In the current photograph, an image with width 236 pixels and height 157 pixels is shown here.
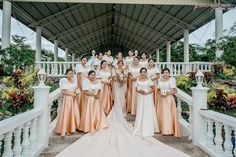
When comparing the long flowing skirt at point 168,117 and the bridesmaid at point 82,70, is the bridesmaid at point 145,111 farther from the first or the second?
the bridesmaid at point 82,70

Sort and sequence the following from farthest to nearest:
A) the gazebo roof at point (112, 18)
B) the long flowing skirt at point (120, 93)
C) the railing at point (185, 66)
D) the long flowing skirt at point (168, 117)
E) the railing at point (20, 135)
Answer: the gazebo roof at point (112, 18) < the railing at point (185, 66) < the long flowing skirt at point (120, 93) < the long flowing skirt at point (168, 117) < the railing at point (20, 135)

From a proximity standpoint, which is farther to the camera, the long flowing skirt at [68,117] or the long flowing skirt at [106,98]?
the long flowing skirt at [106,98]

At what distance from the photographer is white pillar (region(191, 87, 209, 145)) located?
5.96 metres

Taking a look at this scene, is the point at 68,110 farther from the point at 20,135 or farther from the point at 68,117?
the point at 20,135

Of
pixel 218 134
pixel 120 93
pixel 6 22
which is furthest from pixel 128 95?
pixel 6 22

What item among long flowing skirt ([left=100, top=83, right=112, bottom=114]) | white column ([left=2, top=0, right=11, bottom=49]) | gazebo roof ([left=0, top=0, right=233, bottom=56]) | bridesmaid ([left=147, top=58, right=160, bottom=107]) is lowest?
long flowing skirt ([left=100, top=83, right=112, bottom=114])

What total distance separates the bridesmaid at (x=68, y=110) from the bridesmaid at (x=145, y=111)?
4.09 feet

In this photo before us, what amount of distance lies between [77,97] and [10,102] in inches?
70.4

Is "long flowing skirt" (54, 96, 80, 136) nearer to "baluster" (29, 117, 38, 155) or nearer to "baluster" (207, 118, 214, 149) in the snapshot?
"baluster" (29, 117, 38, 155)

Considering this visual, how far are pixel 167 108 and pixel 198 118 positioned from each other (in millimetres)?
788

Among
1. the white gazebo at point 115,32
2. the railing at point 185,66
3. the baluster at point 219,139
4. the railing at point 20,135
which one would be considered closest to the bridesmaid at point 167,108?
the white gazebo at point 115,32

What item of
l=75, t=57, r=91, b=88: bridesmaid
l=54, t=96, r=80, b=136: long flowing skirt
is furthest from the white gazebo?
l=75, t=57, r=91, b=88: bridesmaid

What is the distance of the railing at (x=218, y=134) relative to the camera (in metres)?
4.51

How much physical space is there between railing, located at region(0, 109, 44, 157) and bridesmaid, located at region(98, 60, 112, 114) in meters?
2.62
